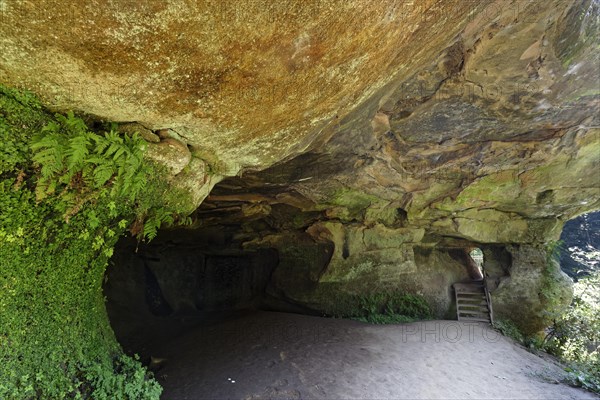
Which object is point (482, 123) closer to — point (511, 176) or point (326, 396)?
point (511, 176)

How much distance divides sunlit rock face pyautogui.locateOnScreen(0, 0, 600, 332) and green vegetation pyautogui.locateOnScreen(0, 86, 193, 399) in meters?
0.30

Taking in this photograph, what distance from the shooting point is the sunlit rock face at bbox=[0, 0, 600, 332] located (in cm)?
272

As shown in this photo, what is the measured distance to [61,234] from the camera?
376cm

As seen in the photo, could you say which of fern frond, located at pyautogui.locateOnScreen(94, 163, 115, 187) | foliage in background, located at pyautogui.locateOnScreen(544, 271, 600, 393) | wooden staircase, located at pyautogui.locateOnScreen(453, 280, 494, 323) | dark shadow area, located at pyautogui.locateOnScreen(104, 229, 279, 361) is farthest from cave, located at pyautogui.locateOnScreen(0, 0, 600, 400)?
foliage in background, located at pyautogui.locateOnScreen(544, 271, 600, 393)

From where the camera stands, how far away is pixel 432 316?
39.8 ft

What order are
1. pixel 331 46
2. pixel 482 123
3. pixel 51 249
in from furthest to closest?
pixel 482 123 → pixel 51 249 → pixel 331 46

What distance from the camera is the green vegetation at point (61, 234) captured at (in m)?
2.95

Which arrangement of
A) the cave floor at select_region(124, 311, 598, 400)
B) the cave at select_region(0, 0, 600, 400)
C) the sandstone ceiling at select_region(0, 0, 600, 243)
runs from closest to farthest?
the sandstone ceiling at select_region(0, 0, 600, 243)
the cave at select_region(0, 0, 600, 400)
the cave floor at select_region(124, 311, 598, 400)

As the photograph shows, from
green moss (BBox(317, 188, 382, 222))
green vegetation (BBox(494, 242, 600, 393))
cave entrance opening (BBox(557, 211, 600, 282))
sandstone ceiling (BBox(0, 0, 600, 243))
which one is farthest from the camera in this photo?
cave entrance opening (BBox(557, 211, 600, 282))

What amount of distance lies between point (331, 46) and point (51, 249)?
3.77 m

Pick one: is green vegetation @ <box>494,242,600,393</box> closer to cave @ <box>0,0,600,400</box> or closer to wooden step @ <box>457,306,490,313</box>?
cave @ <box>0,0,600,400</box>

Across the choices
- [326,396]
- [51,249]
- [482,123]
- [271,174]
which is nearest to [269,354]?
[326,396]

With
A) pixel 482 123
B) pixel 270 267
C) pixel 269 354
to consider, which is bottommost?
pixel 269 354

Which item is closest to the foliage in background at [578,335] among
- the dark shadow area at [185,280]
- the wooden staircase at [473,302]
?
the wooden staircase at [473,302]
